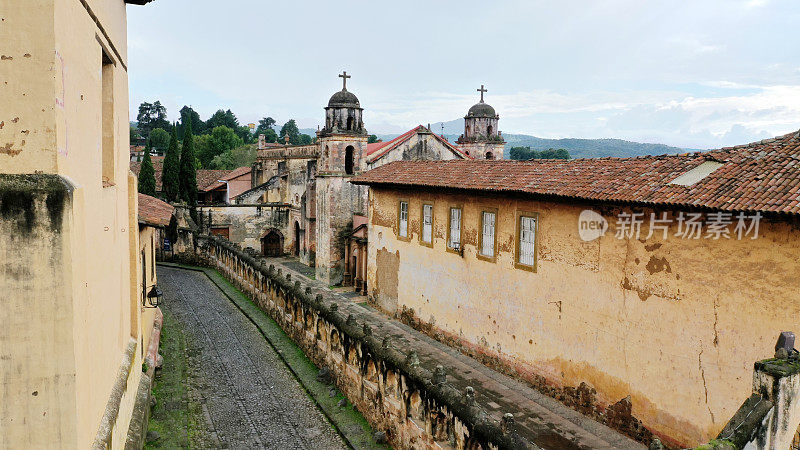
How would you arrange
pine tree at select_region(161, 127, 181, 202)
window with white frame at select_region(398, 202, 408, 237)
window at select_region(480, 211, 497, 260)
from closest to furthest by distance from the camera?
window at select_region(480, 211, 497, 260)
window with white frame at select_region(398, 202, 408, 237)
pine tree at select_region(161, 127, 181, 202)

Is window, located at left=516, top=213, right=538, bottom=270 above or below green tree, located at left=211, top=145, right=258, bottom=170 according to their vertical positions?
below

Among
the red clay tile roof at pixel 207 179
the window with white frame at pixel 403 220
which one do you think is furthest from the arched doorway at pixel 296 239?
the window with white frame at pixel 403 220

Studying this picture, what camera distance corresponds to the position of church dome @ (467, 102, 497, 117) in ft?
106

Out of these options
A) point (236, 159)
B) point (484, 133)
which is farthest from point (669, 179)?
point (236, 159)

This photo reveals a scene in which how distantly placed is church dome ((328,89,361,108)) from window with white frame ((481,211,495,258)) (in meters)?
13.9

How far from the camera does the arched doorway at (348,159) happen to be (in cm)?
2800

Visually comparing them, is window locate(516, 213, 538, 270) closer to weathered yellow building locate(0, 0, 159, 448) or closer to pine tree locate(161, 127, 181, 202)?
weathered yellow building locate(0, 0, 159, 448)

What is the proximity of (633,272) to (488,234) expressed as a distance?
4694mm

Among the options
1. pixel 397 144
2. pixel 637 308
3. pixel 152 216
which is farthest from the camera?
pixel 397 144

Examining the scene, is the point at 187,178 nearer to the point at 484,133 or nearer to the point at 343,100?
the point at 343,100

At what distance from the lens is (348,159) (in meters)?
28.3

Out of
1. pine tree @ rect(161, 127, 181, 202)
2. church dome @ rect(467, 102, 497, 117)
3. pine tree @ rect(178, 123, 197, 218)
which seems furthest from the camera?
pine tree @ rect(161, 127, 181, 202)

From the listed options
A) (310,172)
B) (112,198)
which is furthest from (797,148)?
(310,172)

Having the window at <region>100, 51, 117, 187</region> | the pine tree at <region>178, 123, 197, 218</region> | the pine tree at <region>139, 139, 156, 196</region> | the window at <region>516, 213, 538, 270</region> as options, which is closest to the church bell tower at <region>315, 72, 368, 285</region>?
the window at <region>516, 213, 538, 270</region>
